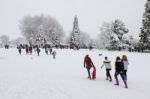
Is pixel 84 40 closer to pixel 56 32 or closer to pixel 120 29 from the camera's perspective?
pixel 56 32

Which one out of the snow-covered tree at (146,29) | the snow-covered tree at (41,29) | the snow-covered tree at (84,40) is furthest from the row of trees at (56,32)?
the snow-covered tree at (84,40)

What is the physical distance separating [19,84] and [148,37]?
35.8 metres

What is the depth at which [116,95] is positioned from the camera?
41.9ft

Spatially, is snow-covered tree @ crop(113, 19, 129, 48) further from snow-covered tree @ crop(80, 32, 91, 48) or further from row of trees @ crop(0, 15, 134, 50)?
snow-covered tree @ crop(80, 32, 91, 48)

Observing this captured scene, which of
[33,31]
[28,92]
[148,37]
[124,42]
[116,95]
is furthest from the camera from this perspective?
[33,31]

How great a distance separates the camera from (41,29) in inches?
3253

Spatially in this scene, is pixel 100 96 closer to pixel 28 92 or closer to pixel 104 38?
pixel 28 92

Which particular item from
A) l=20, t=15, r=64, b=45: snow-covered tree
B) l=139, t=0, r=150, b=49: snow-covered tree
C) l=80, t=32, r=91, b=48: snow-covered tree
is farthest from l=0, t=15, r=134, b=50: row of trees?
l=80, t=32, r=91, b=48: snow-covered tree

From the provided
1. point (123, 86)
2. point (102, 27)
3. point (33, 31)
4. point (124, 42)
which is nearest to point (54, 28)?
point (33, 31)

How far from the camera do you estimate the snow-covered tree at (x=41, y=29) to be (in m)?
83.2

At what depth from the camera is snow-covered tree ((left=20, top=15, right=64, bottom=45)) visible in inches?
3275

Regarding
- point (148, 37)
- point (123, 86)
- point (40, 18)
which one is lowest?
point (123, 86)

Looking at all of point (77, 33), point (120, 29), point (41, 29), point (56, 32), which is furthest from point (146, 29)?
point (56, 32)

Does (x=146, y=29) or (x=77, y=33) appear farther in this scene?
(x=77, y=33)
